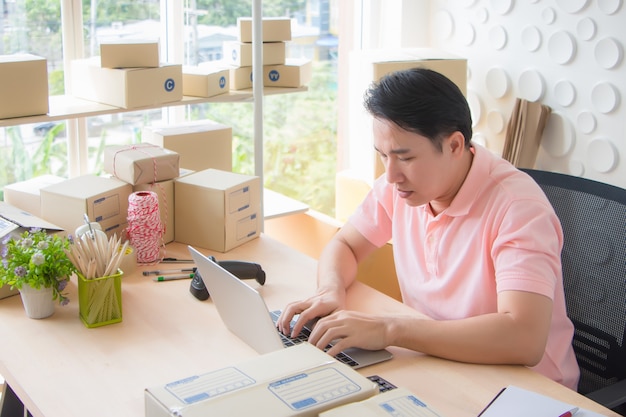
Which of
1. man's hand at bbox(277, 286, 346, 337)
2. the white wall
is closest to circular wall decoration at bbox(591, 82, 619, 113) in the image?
the white wall

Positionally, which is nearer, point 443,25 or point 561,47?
point 561,47

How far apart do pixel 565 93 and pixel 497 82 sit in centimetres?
32

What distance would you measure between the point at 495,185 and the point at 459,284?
9.2 inches

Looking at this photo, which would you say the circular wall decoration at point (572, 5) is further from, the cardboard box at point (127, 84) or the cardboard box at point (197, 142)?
the cardboard box at point (127, 84)

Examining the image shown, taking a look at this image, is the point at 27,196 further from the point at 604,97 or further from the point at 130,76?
the point at 604,97

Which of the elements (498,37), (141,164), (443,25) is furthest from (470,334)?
(443,25)

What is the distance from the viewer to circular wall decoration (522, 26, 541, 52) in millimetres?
2797

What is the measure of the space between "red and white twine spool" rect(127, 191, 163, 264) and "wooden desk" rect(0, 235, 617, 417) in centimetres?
17

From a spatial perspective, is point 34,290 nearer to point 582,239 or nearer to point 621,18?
point 582,239

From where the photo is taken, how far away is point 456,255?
173 centimetres

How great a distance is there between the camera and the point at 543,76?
9.23 ft

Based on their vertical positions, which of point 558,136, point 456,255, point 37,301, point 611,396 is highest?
point 558,136

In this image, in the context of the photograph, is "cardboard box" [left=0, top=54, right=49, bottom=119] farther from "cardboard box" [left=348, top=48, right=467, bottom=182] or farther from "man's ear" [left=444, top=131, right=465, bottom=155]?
"man's ear" [left=444, top=131, right=465, bottom=155]

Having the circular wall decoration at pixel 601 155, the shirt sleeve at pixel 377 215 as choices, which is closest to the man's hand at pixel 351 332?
the shirt sleeve at pixel 377 215
